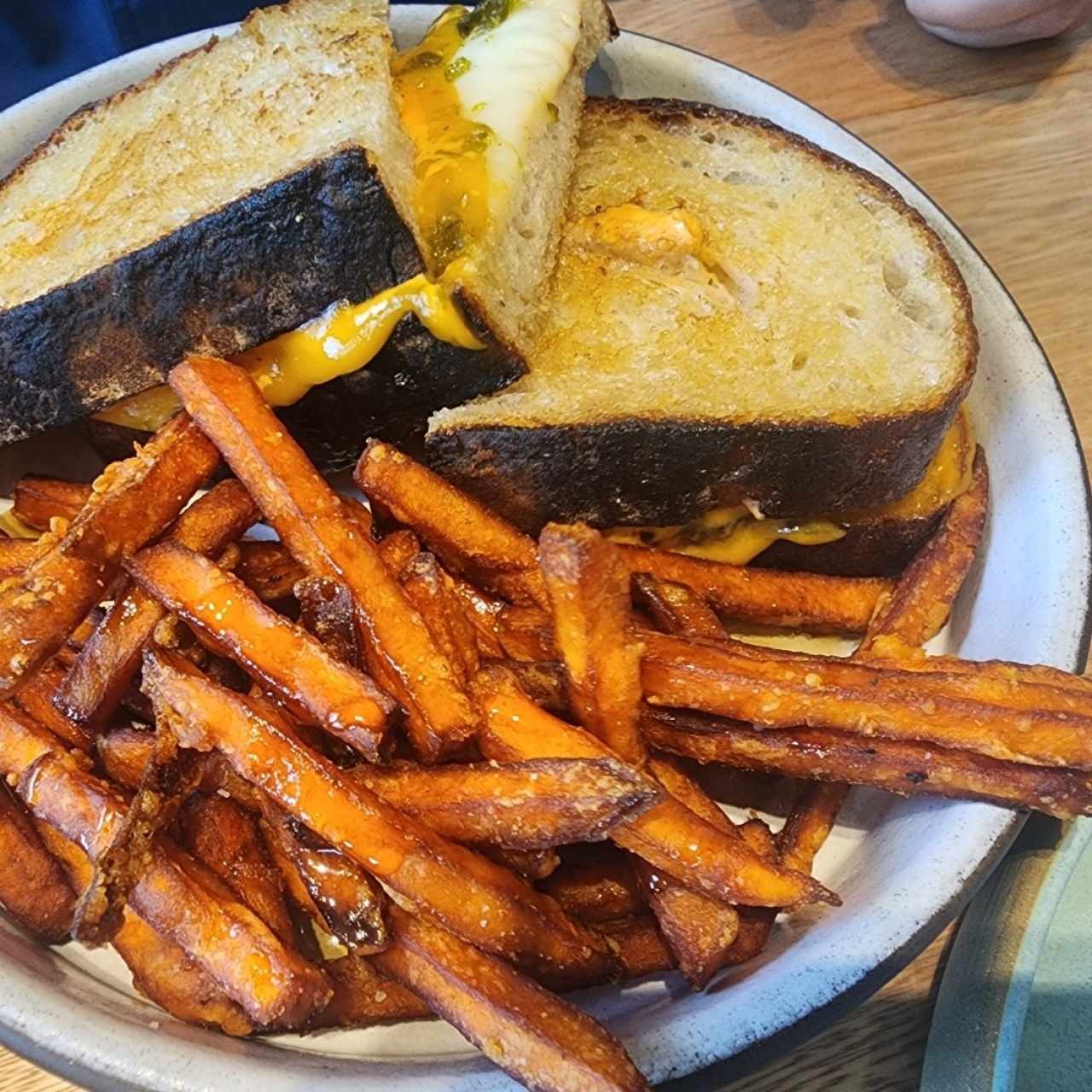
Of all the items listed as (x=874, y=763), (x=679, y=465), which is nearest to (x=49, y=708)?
(x=679, y=465)

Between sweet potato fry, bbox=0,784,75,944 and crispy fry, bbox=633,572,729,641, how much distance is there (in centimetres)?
84

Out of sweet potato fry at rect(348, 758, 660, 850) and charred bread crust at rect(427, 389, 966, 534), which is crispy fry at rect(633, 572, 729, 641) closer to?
charred bread crust at rect(427, 389, 966, 534)

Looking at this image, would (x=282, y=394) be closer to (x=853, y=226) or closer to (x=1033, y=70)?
(x=853, y=226)

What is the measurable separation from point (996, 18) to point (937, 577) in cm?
172

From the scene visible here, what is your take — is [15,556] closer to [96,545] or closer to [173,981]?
[96,545]

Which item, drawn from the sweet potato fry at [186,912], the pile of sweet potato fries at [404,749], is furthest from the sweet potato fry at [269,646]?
the sweet potato fry at [186,912]

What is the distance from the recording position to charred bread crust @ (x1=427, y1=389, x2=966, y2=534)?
5.11ft

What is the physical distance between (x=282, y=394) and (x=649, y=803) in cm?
88

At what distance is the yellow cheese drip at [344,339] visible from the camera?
151cm

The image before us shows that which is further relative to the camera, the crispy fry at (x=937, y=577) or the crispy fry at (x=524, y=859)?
the crispy fry at (x=937, y=577)

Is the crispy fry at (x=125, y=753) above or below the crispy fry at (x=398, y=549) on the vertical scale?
above

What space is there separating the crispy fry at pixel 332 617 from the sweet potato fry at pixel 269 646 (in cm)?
2

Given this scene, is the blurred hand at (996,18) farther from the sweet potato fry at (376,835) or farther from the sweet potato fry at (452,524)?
the sweet potato fry at (376,835)

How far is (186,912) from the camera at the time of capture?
1.14 meters
